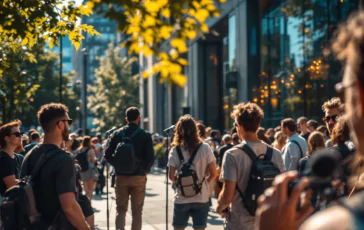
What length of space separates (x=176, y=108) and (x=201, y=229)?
133 feet

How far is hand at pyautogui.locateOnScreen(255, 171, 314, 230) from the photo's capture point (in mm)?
1811

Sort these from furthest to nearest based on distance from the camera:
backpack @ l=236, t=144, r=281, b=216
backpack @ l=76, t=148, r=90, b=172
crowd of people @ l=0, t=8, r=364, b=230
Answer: backpack @ l=76, t=148, r=90, b=172
backpack @ l=236, t=144, r=281, b=216
crowd of people @ l=0, t=8, r=364, b=230

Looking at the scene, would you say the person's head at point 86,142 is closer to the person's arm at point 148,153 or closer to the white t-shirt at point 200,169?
the person's arm at point 148,153

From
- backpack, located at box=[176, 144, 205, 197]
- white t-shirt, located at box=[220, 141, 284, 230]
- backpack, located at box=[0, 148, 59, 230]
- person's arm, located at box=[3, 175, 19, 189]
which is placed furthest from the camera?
backpack, located at box=[176, 144, 205, 197]

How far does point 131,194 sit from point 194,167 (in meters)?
2.49

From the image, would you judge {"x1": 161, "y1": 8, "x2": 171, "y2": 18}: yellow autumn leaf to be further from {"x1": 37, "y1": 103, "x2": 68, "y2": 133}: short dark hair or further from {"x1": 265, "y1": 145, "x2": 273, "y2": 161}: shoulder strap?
{"x1": 265, "y1": 145, "x2": 273, "y2": 161}: shoulder strap

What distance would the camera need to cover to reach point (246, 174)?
5.74m

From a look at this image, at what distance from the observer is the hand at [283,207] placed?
181cm

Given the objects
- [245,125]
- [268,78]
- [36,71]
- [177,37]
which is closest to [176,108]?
[36,71]

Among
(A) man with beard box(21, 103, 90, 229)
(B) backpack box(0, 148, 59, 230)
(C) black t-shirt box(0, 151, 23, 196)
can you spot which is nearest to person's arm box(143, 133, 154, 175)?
(C) black t-shirt box(0, 151, 23, 196)

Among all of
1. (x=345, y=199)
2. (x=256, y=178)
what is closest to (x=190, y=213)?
(x=256, y=178)

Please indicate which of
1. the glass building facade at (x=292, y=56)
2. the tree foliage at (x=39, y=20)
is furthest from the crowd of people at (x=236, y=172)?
the glass building facade at (x=292, y=56)

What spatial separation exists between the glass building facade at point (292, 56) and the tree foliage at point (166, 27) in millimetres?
14151

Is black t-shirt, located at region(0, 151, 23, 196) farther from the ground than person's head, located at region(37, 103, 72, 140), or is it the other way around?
person's head, located at region(37, 103, 72, 140)
